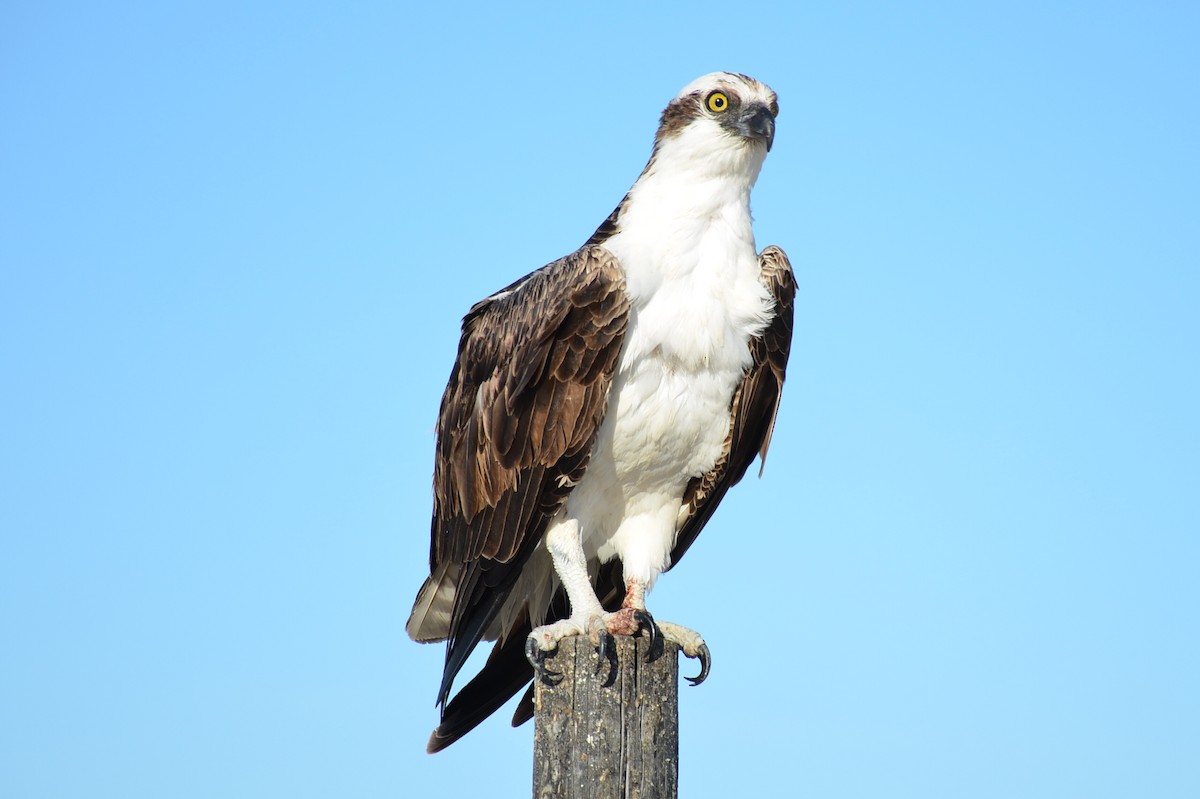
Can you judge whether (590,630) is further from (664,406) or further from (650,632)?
(664,406)

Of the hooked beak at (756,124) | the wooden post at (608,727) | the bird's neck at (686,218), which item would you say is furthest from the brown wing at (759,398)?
the wooden post at (608,727)

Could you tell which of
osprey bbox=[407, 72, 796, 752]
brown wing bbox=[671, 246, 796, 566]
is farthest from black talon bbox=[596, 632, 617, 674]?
brown wing bbox=[671, 246, 796, 566]

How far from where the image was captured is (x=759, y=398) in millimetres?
5906

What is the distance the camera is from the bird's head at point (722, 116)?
19.0 ft

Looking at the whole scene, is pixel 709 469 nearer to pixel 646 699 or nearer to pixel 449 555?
pixel 449 555

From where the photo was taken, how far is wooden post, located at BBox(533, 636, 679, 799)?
4.28 meters

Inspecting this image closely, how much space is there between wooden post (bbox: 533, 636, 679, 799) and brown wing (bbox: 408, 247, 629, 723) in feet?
3.15

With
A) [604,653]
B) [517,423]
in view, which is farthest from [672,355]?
[604,653]

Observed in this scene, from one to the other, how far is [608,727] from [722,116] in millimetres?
2778

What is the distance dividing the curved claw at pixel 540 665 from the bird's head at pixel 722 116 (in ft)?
7.40

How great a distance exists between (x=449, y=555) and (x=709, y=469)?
1194mm

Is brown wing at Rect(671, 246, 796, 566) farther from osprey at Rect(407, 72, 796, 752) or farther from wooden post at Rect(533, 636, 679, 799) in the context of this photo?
wooden post at Rect(533, 636, 679, 799)

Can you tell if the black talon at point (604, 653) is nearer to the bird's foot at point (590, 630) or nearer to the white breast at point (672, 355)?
the bird's foot at point (590, 630)

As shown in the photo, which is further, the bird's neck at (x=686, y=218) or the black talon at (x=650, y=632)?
the bird's neck at (x=686, y=218)
